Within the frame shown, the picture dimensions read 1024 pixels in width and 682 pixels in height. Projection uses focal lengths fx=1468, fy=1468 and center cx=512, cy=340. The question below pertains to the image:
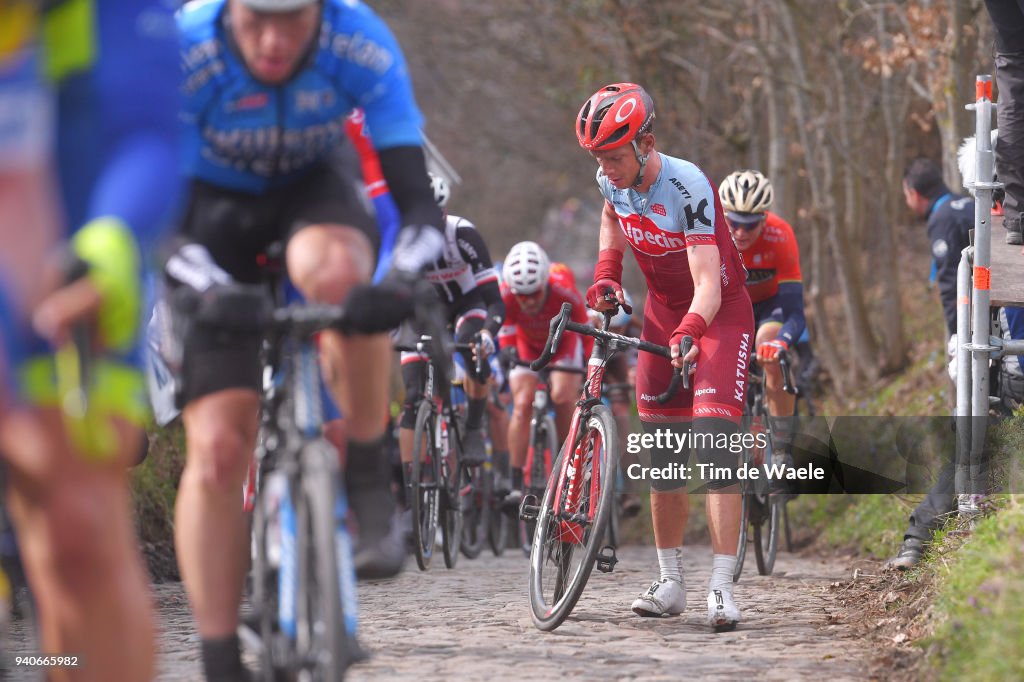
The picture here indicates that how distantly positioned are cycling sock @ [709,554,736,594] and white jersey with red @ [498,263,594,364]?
16.1 ft

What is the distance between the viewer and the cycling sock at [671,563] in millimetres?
7289

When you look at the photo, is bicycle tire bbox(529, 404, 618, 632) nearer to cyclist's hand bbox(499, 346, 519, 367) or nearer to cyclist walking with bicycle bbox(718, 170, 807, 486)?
cyclist walking with bicycle bbox(718, 170, 807, 486)

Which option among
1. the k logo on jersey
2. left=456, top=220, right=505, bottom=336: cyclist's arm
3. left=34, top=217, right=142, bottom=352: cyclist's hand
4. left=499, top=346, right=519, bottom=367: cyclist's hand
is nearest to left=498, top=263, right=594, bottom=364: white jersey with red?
left=499, top=346, right=519, bottom=367: cyclist's hand

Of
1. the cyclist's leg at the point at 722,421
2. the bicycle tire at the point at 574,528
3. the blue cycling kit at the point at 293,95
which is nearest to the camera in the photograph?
the blue cycling kit at the point at 293,95

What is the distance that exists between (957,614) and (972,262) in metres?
3.09

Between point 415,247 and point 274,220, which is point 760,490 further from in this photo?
point 415,247

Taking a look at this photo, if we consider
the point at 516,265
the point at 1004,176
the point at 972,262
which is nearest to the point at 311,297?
the point at 1004,176

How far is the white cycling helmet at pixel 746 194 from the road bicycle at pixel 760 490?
→ 1004 mm

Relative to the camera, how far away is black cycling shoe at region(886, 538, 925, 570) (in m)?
7.55

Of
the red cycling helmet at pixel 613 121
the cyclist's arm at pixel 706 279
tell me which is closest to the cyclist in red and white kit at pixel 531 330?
the red cycling helmet at pixel 613 121

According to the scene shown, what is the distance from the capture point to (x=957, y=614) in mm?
5012

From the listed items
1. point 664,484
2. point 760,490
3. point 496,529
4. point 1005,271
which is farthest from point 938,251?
point 496,529

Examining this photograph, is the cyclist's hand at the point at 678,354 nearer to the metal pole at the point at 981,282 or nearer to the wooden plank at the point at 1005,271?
the metal pole at the point at 981,282

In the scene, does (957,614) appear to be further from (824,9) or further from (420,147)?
(824,9)
